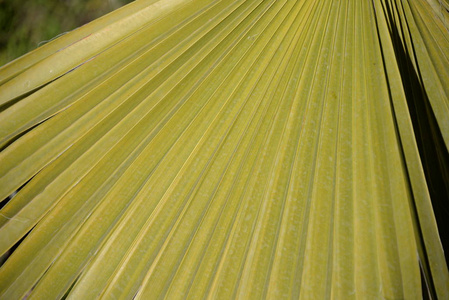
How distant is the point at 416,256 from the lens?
0.61m

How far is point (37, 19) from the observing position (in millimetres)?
854

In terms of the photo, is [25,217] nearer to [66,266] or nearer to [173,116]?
[66,266]

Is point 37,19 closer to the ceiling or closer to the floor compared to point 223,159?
closer to the ceiling

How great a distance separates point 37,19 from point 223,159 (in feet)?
2.11

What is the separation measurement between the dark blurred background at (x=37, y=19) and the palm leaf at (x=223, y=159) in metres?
0.17

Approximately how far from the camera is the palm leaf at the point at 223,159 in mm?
673

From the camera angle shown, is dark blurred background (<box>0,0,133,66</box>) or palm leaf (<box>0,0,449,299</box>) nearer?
palm leaf (<box>0,0,449,299</box>)

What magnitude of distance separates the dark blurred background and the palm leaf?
17 centimetres

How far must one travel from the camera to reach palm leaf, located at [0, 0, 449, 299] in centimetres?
67

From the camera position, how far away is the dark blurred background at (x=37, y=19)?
84 centimetres

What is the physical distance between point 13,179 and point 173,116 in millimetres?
386

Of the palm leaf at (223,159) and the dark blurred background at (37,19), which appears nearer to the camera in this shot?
the palm leaf at (223,159)

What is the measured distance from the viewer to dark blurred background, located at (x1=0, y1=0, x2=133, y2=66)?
84cm

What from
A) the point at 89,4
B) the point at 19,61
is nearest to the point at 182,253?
the point at 19,61
